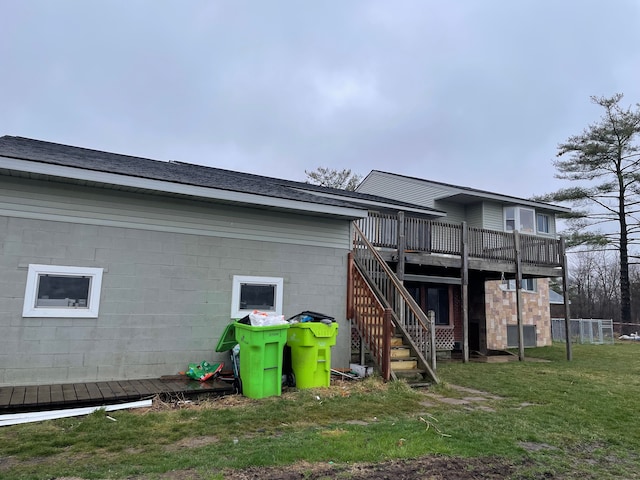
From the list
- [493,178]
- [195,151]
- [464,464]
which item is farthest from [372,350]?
[493,178]

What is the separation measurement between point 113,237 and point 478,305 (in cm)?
1313

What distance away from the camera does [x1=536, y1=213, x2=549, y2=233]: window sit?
60.0 ft

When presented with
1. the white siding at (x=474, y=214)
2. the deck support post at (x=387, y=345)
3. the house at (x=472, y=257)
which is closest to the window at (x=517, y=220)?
the house at (x=472, y=257)

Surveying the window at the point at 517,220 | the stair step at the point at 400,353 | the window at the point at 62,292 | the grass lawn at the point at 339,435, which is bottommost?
the grass lawn at the point at 339,435

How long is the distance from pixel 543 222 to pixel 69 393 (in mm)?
18788

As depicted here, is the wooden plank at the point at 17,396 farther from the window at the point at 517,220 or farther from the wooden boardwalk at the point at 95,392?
the window at the point at 517,220

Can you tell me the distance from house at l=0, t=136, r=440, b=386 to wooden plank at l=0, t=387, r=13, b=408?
0.69 ft

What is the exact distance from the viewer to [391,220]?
11.1 meters

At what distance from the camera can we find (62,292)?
237 inches

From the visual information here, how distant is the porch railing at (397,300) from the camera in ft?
25.1

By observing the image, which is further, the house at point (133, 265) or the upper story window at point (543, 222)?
the upper story window at point (543, 222)

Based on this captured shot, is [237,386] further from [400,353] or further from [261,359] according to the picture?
[400,353]

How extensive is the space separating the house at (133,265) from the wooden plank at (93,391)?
26 centimetres

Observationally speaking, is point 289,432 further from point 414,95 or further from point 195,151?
point 195,151
